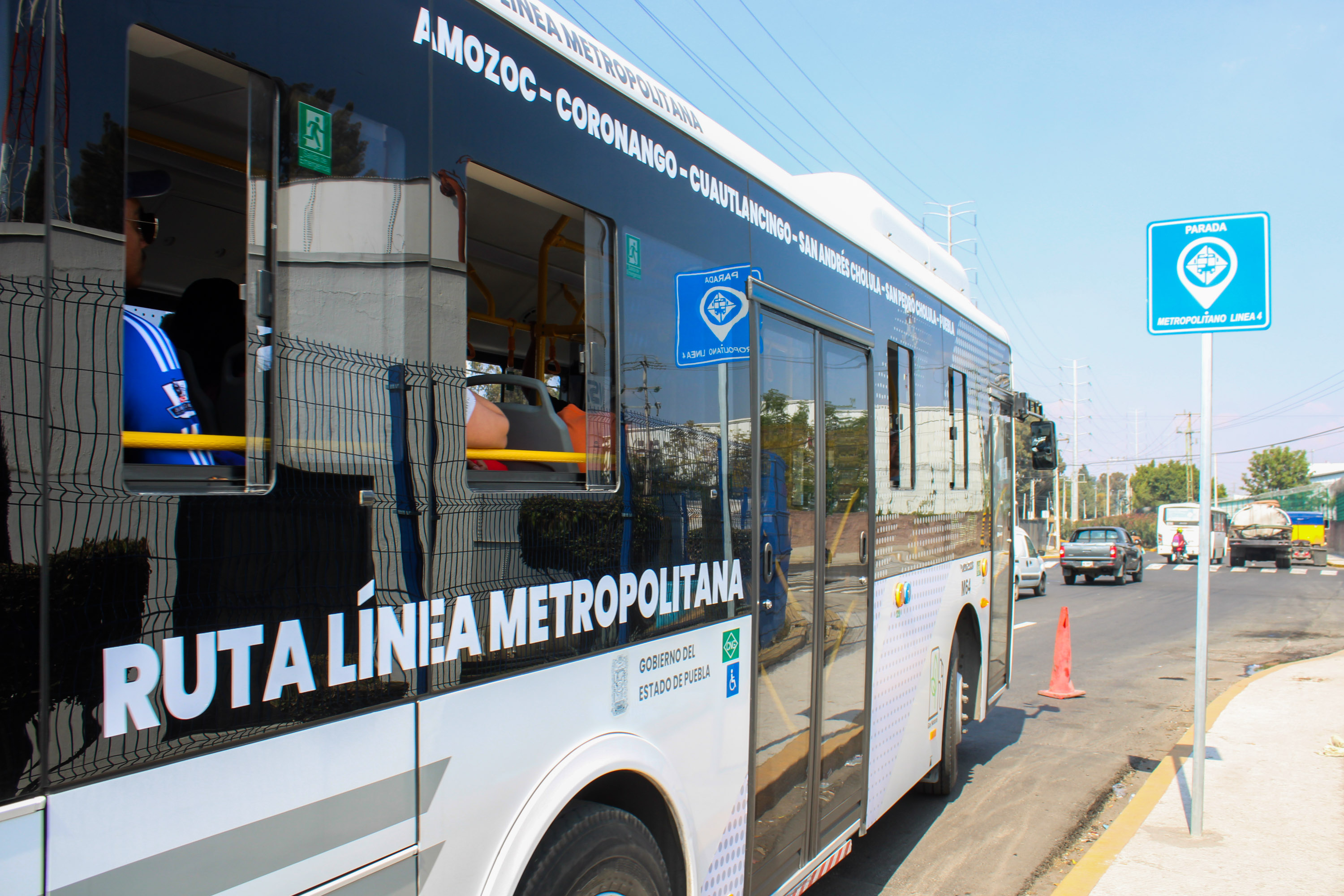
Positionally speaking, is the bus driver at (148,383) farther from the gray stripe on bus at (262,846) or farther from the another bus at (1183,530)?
the another bus at (1183,530)

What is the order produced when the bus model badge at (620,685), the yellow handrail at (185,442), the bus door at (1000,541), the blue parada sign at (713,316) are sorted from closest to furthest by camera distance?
the yellow handrail at (185,442) → the bus model badge at (620,685) → the blue parada sign at (713,316) → the bus door at (1000,541)

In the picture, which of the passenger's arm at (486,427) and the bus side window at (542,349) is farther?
the bus side window at (542,349)

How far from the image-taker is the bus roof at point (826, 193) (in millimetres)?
2469

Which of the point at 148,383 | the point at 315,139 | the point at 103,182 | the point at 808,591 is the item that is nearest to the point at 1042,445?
the point at 808,591

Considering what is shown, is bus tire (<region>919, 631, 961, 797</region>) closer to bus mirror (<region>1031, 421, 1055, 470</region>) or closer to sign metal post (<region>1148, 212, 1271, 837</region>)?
sign metal post (<region>1148, 212, 1271, 837</region>)

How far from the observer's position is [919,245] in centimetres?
590

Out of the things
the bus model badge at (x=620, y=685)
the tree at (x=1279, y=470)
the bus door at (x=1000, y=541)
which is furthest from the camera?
the tree at (x=1279, y=470)

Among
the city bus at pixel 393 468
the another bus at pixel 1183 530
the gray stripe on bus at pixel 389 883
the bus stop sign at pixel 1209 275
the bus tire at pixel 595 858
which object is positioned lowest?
the another bus at pixel 1183 530

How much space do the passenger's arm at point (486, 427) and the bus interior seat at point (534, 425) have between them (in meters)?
0.06

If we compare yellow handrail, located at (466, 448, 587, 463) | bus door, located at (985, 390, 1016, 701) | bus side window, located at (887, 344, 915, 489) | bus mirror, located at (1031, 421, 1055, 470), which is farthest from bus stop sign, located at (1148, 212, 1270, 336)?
yellow handrail, located at (466, 448, 587, 463)

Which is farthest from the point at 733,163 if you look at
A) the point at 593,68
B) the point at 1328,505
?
the point at 1328,505

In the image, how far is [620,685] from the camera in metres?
2.52

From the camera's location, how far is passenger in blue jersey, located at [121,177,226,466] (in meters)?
1.52

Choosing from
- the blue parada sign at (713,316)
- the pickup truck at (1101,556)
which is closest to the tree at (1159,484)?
the pickup truck at (1101,556)
